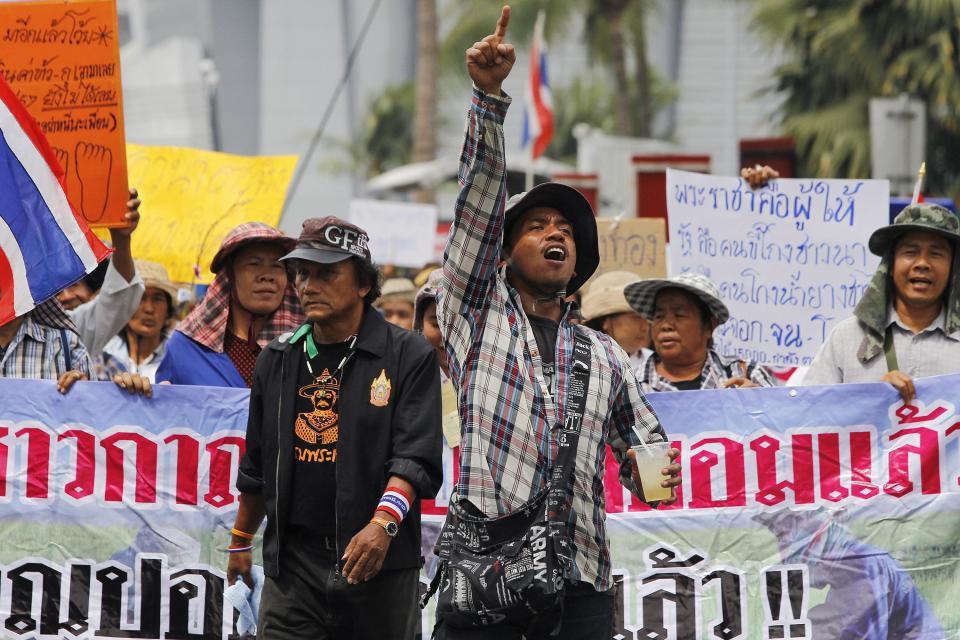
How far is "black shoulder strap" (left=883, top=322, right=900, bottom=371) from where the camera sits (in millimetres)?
5754

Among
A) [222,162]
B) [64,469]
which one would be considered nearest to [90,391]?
[64,469]

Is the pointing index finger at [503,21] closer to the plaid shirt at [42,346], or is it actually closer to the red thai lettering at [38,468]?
the plaid shirt at [42,346]

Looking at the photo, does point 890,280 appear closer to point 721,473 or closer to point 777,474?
point 777,474

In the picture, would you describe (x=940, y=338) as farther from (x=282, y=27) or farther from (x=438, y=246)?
(x=282, y=27)

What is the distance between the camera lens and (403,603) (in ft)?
14.8

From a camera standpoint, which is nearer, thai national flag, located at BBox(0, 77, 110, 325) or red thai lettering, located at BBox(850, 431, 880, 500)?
thai national flag, located at BBox(0, 77, 110, 325)

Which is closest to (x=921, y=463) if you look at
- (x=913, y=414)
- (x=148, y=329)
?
(x=913, y=414)

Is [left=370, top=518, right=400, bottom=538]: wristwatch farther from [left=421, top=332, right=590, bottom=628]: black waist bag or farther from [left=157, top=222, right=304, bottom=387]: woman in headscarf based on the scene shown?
[left=157, top=222, right=304, bottom=387]: woman in headscarf

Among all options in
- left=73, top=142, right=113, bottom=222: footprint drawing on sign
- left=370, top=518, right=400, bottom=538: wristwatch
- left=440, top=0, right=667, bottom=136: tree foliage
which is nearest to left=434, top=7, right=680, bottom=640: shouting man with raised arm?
left=370, top=518, right=400, bottom=538: wristwatch

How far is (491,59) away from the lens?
12.8 feet

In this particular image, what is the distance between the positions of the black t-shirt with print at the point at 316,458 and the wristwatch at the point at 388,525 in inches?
7.4

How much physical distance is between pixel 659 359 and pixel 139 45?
4929cm

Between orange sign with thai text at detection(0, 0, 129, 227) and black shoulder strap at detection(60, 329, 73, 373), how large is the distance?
0.83 m

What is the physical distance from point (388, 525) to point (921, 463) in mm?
2307
